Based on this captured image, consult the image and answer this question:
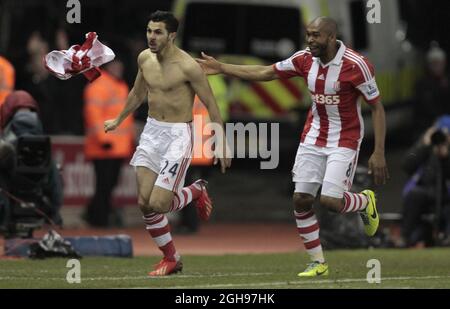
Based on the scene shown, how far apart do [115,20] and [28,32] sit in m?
1.64

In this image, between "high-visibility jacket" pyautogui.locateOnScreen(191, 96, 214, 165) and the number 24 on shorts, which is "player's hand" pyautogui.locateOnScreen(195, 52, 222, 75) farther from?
"high-visibility jacket" pyautogui.locateOnScreen(191, 96, 214, 165)

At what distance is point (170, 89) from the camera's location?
613 inches

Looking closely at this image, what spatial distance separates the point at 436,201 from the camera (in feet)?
69.2

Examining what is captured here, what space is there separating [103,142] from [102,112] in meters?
0.41

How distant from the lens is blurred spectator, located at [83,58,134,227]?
23.5 meters

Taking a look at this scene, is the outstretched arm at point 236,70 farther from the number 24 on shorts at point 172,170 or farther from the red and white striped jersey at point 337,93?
the number 24 on shorts at point 172,170

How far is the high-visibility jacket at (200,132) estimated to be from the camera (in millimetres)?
21750

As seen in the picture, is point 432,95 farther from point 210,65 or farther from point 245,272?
point 210,65

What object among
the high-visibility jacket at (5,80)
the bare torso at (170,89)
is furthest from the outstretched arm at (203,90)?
the high-visibility jacket at (5,80)

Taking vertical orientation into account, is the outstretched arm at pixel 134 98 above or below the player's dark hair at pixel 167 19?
below

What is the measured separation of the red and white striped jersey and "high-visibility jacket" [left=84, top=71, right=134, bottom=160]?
26.9 ft

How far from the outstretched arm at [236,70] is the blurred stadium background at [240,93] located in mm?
4689
